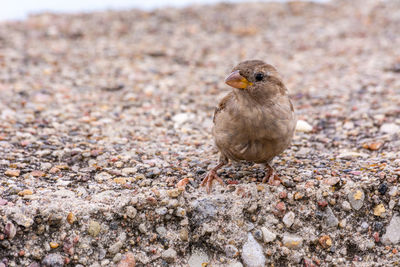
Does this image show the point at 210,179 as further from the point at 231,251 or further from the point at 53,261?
the point at 53,261

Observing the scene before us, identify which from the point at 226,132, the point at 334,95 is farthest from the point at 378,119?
the point at 226,132

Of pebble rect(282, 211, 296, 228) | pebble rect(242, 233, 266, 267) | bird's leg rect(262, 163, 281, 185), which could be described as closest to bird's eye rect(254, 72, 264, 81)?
bird's leg rect(262, 163, 281, 185)

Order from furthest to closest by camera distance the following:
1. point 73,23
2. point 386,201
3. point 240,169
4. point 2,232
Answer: point 73,23, point 240,169, point 386,201, point 2,232

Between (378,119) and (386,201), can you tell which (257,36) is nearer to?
(378,119)

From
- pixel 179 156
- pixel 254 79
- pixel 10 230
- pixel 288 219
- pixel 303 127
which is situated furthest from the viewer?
pixel 303 127

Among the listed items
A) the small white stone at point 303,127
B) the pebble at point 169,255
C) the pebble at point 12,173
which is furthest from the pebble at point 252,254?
the small white stone at point 303,127

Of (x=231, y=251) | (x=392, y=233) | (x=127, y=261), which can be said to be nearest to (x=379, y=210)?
(x=392, y=233)

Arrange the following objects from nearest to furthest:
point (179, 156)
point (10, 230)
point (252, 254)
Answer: point (10, 230) → point (252, 254) → point (179, 156)
